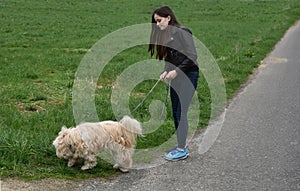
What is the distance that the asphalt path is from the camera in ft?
18.5

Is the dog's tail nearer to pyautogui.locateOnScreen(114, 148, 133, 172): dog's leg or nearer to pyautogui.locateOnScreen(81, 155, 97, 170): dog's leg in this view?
pyautogui.locateOnScreen(114, 148, 133, 172): dog's leg

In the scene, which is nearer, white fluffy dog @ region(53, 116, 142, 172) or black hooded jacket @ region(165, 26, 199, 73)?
white fluffy dog @ region(53, 116, 142, 172)

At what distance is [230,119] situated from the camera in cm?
871

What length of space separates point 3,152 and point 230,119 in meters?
4.55

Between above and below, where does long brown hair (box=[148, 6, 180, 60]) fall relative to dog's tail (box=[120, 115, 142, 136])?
above

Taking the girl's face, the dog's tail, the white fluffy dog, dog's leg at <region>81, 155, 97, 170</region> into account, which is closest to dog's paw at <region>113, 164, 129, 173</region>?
the white fluffy dog

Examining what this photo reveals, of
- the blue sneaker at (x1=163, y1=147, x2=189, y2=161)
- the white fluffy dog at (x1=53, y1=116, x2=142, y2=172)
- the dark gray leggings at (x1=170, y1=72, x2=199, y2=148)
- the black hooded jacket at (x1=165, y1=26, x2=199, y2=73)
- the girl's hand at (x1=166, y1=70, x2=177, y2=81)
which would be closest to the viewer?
the white fluffy dog at (x1=53, y1=116, x2=142, y2=172)

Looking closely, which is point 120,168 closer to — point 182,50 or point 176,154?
point 176,154

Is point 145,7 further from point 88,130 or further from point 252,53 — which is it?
point 88,130

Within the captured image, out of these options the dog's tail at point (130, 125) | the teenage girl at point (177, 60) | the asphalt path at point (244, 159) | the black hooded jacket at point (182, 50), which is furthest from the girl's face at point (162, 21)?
the asphalt path at point (244, 159)

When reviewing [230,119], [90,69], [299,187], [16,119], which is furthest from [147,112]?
[90,69]

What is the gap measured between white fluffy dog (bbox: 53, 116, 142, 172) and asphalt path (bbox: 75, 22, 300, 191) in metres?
0.30

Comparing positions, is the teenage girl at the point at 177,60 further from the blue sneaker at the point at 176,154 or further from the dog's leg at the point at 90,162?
the dog's leg at the point at 90,162

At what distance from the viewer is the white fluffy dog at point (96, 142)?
220 inches
